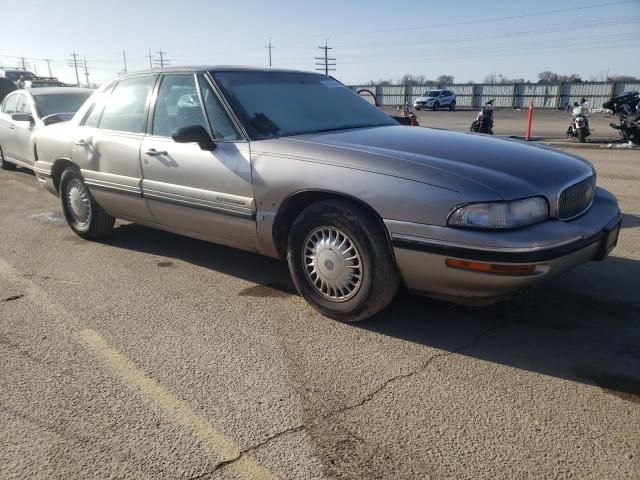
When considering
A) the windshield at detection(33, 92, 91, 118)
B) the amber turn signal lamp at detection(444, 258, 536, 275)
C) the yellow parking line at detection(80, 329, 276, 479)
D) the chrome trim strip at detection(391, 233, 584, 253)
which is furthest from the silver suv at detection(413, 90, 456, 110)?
the yellow parking line at detection(80, 329, 276, 479)

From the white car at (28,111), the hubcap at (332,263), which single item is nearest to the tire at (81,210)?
the hubcap at (332,263)

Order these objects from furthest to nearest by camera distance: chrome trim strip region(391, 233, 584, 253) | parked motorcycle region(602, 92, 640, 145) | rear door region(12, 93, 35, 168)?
parked motorcycle region(602, 92, 640, 145) → rear door region(12, 93, 35, 168) → chrome trim strip region(391, 233, 584, 253)

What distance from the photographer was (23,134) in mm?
8969

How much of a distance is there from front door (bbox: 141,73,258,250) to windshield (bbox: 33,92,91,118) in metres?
5.46

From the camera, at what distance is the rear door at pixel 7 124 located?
941 centimetres

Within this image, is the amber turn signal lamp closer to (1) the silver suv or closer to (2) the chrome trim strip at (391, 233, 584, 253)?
(2) the chrome trim strip at (391, 233, 584, 253)

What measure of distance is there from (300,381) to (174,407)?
63 cm

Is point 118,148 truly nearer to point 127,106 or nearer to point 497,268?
point 127,106

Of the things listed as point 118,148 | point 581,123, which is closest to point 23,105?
point 118,148

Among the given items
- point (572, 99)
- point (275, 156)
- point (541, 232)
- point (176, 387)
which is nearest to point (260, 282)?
point (275, 156)

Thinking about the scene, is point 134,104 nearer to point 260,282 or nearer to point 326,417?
point 260,282

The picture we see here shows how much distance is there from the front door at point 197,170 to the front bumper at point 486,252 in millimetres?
1218

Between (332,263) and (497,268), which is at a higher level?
(497,268)

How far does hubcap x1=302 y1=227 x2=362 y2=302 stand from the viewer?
3.21 metres
